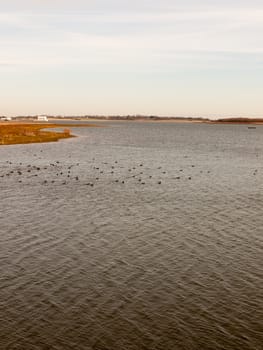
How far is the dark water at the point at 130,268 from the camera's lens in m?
18.3

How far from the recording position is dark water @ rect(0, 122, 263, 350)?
60.0ft

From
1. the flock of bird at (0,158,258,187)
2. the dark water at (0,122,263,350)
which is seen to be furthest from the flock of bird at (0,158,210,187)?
the dark water at (0,122,263,350)

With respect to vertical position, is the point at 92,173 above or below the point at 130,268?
above

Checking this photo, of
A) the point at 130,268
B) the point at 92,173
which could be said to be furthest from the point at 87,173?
the point at 130,268

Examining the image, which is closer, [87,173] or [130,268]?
[130,268]

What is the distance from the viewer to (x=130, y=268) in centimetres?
2528

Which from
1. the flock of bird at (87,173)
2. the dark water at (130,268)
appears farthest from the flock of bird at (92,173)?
the dark water at (130,268)

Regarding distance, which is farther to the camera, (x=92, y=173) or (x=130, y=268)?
(x=92, y=173)

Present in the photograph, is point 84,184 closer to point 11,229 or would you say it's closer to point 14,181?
point 14,181

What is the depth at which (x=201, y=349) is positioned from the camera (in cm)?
1705

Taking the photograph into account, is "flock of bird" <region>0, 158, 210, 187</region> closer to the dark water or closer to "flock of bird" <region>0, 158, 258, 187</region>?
"flock of bird" <region>0, 158, 258, 187</region>

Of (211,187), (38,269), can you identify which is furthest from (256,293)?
(211,187)

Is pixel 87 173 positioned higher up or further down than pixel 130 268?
higher up

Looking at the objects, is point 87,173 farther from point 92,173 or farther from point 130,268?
point 130,268
